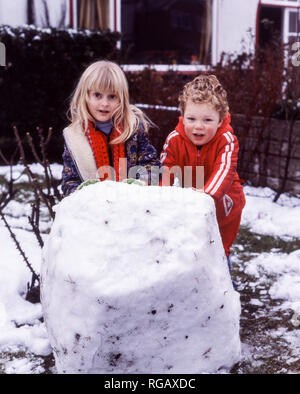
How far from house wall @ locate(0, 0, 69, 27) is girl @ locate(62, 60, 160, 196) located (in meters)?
5.43

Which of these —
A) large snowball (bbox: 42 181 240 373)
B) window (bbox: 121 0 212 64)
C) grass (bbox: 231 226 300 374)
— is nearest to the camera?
large snowball (bbox: 42 181 240 373)

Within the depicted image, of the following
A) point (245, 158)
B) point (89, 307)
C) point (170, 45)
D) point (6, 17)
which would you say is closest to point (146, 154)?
point (89, 307)

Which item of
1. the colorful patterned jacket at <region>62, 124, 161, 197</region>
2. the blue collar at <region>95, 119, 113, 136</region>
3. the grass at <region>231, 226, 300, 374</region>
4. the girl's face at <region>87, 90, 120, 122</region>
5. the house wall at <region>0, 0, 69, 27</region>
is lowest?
the grass at <region>231, 226, 300, 374</region>

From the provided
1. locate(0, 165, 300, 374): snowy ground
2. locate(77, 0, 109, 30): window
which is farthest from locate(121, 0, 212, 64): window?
locate(0, 165, 300, 374): snowy ground

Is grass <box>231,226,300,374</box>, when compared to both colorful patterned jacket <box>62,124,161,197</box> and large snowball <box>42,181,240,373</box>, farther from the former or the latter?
colorful patterned jacket <box>62,124,161,197</box>

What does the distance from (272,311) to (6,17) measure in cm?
651

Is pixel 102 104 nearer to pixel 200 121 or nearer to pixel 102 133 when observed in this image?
pixel 102 133

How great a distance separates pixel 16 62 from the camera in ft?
22.7

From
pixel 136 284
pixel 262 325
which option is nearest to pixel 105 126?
pixel 136 284

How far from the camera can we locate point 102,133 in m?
3.04

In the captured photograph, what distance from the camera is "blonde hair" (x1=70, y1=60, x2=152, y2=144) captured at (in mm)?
2895

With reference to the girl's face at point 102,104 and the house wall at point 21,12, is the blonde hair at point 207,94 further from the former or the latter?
the house wall at point 21,12

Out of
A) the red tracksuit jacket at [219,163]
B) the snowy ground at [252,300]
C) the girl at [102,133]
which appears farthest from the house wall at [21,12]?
the red tracksuit jacket at [219,163]

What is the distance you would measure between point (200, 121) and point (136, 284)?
1206 millimetres
